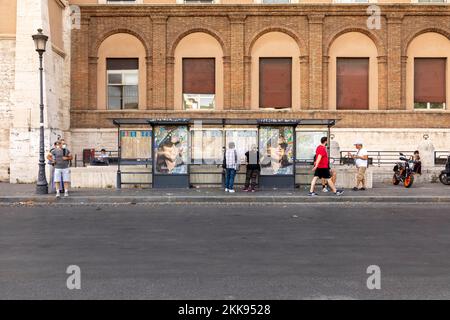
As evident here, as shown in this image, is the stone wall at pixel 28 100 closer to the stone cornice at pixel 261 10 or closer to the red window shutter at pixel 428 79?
the stone cornice at pixel 261 10

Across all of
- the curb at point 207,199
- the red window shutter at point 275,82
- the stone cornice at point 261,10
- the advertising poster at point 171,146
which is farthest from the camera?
the red window shutter at point 275,82

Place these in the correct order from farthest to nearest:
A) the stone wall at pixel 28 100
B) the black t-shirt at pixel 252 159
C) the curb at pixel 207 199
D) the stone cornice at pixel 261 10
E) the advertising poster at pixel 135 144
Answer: the stone cornice at pixel 261 10
the stone wall at pixel 28 100
the advertising poster at pixel 135 144
the black t-shirt at pixel 252 159
the curb at pixel 207 199

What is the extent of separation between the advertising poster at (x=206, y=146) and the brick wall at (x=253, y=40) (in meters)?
7.24

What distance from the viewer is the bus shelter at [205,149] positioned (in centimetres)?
A: 2159

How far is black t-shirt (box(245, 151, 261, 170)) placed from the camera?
2081 cm

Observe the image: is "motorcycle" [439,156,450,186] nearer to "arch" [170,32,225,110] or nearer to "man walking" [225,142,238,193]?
"man walking" [225,142,238,193]

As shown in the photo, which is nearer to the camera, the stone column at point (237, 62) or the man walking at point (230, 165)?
the man walking at point (230, 165)

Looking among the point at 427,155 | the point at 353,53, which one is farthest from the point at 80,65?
the point at 427,155

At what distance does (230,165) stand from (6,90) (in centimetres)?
1168

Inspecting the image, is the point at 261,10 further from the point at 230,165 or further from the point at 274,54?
the point at 230,165

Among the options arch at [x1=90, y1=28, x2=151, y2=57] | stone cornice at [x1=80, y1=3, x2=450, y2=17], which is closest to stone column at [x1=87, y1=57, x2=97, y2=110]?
arch at [x1=90, y1=28, x2=151, y2=57]

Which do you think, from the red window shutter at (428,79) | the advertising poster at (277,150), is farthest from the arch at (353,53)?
the advertising poster at (277,150)
